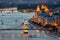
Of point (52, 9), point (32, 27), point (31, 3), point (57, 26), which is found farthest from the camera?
point (52, 9)

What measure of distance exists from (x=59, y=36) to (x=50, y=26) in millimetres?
3575

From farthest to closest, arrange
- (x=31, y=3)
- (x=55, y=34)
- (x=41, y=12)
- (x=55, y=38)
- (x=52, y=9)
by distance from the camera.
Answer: (x=41, y=12) → (x=52, y=9) → (x=31, y=3) → (x=55, y=34) → (x=55, y=38)

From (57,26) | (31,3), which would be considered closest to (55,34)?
(57,26)

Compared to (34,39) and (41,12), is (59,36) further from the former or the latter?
(41,12)

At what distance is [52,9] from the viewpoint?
27.9 metres

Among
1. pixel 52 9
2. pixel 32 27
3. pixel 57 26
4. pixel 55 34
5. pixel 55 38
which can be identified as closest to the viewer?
pixel 55 38

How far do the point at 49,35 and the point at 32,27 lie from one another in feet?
18.8

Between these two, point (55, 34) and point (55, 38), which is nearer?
point (55, 38)

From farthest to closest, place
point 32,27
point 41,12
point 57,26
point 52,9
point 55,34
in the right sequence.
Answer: point 41,12
point 52,9
point 32,27
point 57,26
point 55,34

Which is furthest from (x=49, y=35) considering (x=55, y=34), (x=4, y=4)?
(x=4, y=4)

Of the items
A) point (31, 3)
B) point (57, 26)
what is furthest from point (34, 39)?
point (31, 3)

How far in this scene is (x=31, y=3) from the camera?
21375mm

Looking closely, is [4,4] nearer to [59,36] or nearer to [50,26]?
[50,26]

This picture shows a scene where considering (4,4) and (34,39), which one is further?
(4,4)
